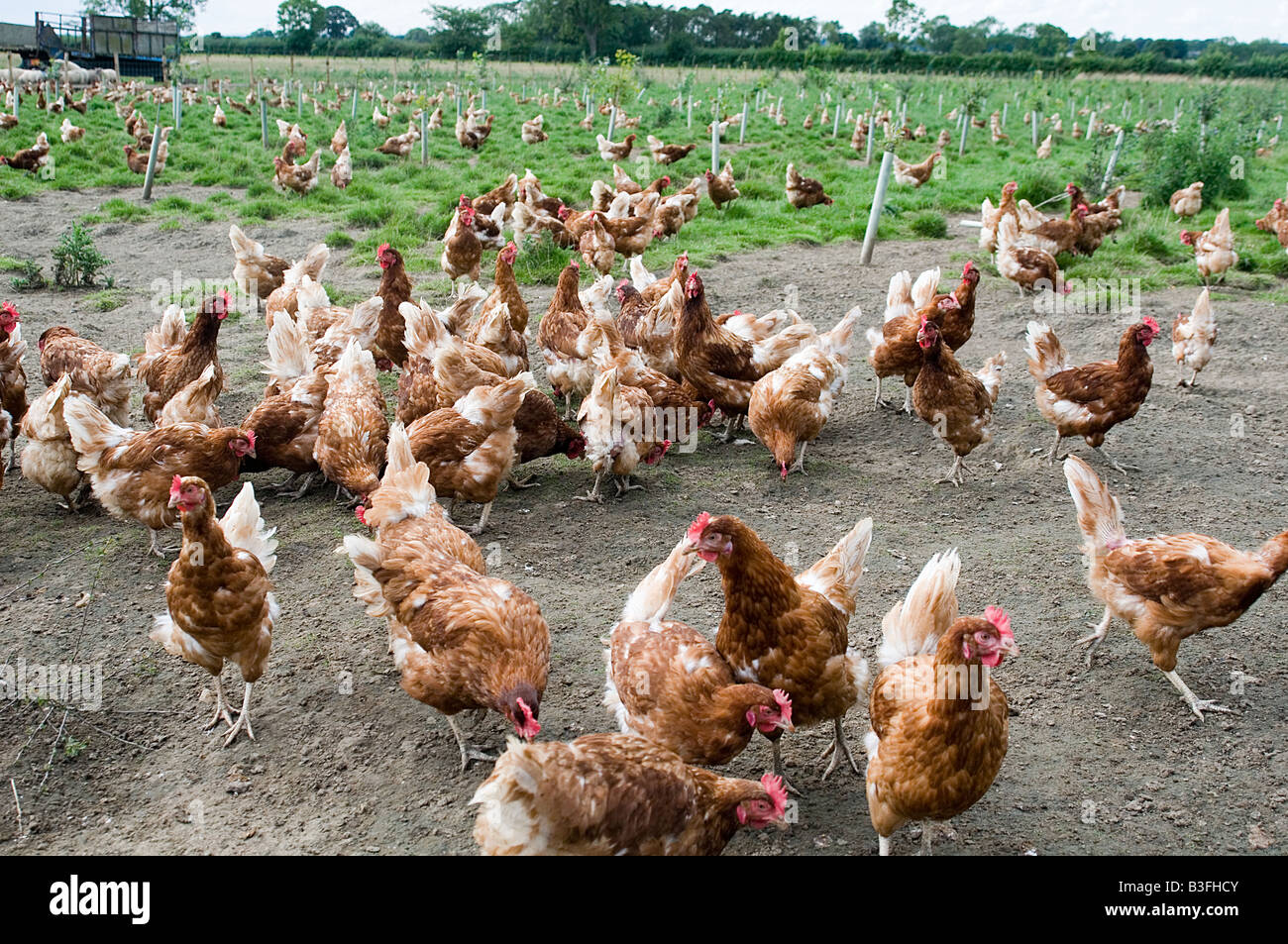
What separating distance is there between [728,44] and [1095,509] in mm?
57618

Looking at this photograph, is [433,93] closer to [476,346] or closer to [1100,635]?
[476,346]

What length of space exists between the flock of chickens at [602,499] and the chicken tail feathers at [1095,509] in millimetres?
17

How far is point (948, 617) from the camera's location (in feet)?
11.8

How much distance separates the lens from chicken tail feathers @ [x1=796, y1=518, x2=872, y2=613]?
3.88 metres

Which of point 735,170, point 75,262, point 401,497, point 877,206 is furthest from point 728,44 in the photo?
point 401,497

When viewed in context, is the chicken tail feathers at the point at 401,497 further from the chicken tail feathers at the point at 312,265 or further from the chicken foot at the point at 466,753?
the chicken tail feathers at the point at 312,265

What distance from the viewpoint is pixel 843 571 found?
3.96 m

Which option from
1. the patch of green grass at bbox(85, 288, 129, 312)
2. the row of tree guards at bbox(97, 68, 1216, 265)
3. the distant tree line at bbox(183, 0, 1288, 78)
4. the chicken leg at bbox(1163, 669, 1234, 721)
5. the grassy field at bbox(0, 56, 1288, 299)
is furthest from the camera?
the distant tree line at bbox(183, 0, 1288, 78)

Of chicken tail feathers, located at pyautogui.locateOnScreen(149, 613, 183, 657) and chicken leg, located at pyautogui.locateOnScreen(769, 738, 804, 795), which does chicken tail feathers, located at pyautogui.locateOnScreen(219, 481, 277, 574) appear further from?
chicken leg, located at pyautogui.locateOnScreen(769, 738, 804, 795)

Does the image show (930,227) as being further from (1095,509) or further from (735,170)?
(1095,509)

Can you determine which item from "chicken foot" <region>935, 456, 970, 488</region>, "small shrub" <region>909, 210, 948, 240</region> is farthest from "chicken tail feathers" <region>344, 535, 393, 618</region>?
"small shrub" <region>909, 210, 948, 240</region>

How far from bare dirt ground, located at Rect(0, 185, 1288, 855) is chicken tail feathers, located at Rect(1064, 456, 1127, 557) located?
0.60 m

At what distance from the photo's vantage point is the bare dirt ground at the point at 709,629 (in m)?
3.40
